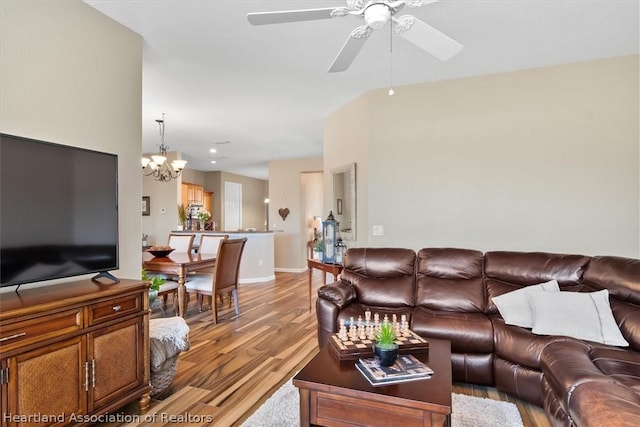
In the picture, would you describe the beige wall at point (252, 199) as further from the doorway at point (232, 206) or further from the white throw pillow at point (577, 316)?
the white throw pillow at point (577, 316)

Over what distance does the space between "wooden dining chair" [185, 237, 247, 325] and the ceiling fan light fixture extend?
3017 millimetres

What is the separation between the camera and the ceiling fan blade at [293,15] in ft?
5.39

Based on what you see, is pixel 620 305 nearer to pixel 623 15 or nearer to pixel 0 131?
pixel 623 15

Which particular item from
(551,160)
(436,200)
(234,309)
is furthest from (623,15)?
(234,309)

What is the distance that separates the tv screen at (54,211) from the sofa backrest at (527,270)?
2929mm

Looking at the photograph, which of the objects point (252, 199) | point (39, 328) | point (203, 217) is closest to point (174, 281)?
point (39, 328)

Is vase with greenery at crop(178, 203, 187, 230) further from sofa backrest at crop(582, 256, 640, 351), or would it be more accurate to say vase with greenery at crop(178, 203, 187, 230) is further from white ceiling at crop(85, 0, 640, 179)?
sofa backrest at crop(582, 256, 640, 351)

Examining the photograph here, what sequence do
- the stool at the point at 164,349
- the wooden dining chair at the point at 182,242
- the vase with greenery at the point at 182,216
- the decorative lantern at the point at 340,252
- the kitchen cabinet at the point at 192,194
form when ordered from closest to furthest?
the stool at the point at 164,349 < the decorative lantern at the point at 340,252 < the wooden dining chair at the point at 182,242 < the vase with greenery at the point at 182,216 < the kitchen cabinet at the point at 192,194

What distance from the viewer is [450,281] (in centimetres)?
306

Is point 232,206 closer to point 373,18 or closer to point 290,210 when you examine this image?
point 290,210

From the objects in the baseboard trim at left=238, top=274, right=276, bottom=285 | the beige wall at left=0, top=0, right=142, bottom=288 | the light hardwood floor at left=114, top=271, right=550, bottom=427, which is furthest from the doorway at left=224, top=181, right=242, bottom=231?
the beige wall at left=0, top=0, right=142, bottom=288

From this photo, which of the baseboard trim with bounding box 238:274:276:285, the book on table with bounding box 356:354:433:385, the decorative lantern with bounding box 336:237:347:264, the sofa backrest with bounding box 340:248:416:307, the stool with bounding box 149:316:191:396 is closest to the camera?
the book on table with bounding box 356:354:433:385

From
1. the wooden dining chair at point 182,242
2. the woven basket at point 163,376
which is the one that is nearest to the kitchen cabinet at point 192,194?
the wooden dining chair at point 182,242

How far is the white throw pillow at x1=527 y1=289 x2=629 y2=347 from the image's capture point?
2203 mm
